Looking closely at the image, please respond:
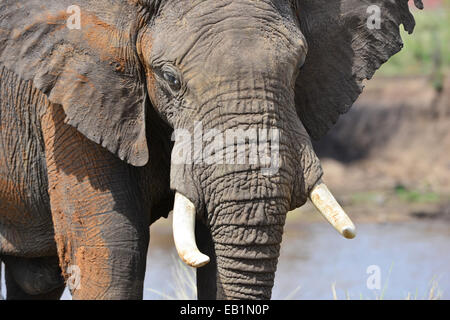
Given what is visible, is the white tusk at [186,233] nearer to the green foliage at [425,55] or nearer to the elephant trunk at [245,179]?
the elephant trunk at [245,179]

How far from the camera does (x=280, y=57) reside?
3613mm

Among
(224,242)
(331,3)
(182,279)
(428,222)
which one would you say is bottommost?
(428,222)

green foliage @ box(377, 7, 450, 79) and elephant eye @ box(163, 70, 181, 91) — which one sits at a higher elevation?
elephant eye @ box(163, 70, 181, 91)

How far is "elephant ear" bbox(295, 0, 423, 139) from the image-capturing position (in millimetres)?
4309

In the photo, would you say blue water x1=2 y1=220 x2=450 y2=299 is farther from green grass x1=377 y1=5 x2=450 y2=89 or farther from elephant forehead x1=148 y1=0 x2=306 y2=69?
green grass x1=377 y1=5 x2=450 y2=89

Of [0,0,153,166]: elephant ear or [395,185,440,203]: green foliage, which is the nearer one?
[0,0,153,166]: elephant ear

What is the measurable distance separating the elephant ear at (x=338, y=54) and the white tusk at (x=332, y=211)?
0.79 m

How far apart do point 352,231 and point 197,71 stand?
84 cm

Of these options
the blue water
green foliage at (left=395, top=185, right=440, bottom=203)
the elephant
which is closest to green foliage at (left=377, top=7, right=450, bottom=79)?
green foliage at (left=395, top=185, right=440, bottom=203)

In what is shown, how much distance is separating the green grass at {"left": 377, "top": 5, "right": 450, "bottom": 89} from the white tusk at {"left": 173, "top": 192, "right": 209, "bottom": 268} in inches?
437

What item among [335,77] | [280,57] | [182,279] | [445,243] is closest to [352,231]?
[280,57]

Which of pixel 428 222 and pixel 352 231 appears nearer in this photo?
pixel 352 231
